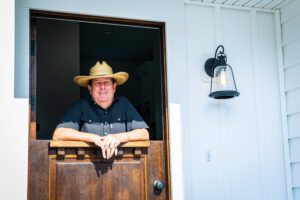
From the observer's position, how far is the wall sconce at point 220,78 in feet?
12.1

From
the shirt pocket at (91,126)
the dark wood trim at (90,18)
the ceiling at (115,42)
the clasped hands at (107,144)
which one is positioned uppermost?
the ceiling at (115,42)

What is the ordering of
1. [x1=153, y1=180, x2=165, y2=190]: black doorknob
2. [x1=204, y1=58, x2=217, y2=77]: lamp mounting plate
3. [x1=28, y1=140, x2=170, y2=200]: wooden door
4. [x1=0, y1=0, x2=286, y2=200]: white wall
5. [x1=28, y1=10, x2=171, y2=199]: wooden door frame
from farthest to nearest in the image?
[x1=204, y1=58, x2=217, y2=77]: lamp mounting plate
[x1=0, y1=0, x2=286, y2=200]: white wall
[x1=153, y1=180, x2=165, y2=190]: black doorknob
[x1=28, y1=10, x2=171, y2=199]: wooden door frame
[x1=28, y1=140, x2=170, y2=200]: wooden door

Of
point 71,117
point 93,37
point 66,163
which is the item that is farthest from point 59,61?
point 66,163

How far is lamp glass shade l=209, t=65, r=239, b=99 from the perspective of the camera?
369cm

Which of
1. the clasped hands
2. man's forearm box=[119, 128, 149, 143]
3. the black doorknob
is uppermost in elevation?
man's forearm box=[119, 128, 149, 143]

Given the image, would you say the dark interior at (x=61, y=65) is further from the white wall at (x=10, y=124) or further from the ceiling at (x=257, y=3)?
the white wall at (x=10, y=124)

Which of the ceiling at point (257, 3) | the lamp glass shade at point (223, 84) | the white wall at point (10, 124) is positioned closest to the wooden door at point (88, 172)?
the white wall at point (10, 124)

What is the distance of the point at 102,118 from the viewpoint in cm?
360

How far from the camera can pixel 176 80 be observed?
3668 mm

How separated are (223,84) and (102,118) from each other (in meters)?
1.02

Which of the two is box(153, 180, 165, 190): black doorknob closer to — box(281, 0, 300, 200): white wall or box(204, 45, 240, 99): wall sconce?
box(204, 45, 240, 99): wall sconce

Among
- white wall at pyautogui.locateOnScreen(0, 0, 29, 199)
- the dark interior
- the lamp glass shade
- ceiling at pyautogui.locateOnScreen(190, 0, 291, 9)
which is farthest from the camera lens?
the dark interior

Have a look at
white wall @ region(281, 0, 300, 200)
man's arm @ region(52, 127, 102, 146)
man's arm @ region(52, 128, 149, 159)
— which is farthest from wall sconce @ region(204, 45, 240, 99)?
man's arm @ region(52, 127, 102, 146)

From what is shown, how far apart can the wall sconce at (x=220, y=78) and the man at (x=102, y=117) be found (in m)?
0.68
